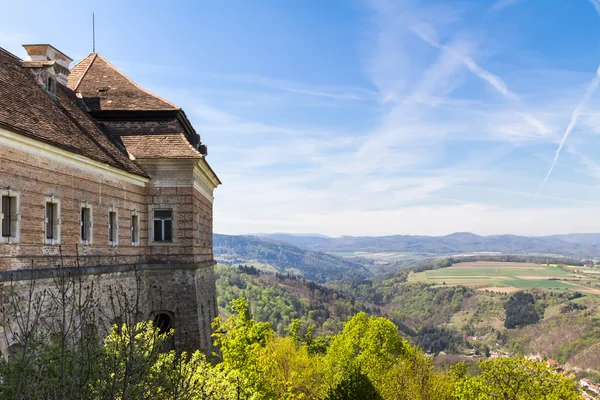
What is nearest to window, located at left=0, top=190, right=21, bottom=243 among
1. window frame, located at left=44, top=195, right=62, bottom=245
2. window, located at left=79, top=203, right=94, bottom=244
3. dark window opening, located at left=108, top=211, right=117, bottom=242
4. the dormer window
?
window frame, located at left=44, top=195, right=62, bottom=245

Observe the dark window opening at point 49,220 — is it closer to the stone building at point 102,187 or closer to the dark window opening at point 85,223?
the stone building at point 102,187

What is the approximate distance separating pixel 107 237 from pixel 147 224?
382 centimetres

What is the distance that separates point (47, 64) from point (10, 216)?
885cm

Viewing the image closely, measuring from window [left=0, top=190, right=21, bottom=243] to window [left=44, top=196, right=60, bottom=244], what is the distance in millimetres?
1839

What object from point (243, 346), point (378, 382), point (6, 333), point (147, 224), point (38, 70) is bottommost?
point (378, 382)

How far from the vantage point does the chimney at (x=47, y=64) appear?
22672 mm

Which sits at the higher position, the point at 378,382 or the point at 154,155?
the point at 154,155

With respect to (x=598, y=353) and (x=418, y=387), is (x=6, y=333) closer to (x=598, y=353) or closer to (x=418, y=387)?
(x=418, y=387)

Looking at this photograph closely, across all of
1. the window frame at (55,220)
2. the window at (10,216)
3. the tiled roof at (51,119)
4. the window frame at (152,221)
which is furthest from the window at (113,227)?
the window at (10,216)

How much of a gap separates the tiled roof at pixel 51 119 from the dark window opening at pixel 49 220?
207cm

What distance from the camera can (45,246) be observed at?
18.2m

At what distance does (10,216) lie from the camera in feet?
54.5

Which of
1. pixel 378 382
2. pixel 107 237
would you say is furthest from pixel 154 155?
pixel 378 382

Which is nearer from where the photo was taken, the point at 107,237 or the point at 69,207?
the point at 69,207
